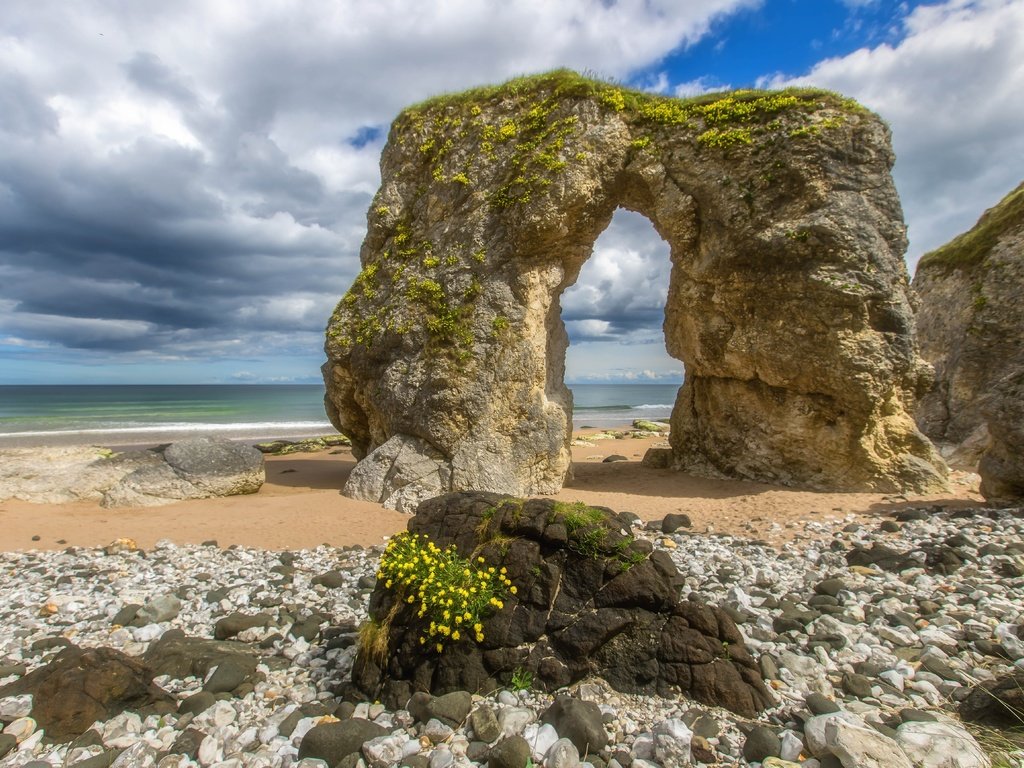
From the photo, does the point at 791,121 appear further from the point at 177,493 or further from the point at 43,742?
the point at 177,493

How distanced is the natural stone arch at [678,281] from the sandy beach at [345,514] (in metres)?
0.90

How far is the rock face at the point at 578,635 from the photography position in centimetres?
479

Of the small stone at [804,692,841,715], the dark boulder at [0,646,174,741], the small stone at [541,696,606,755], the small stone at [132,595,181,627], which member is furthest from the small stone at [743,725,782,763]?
the small stone at [132,595,181,627]

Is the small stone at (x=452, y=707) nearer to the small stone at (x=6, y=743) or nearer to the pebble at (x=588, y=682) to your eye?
the pebble at (x=588, y=682)

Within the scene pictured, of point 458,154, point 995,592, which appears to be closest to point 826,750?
point 995,592

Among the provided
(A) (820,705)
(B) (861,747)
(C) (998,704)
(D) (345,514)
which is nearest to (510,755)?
(B) (861,747)

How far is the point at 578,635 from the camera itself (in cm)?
493

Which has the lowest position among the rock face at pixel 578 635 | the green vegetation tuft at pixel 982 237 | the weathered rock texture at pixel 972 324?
the rock face at pixel 578 635

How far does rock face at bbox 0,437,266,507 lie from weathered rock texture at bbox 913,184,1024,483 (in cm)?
1965

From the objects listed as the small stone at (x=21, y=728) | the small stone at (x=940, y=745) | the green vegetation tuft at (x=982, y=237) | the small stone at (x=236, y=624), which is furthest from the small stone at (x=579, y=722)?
the green vegetation tuft at (x=982, y=237)

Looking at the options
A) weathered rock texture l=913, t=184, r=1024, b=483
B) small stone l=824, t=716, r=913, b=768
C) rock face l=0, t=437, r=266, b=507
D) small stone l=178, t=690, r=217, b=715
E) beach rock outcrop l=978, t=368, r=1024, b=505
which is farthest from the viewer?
weathered rock texture l=913, t=184, r=1024, b=483

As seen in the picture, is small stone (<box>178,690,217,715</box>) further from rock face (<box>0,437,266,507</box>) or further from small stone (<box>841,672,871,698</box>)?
rock face (<box>0,437,266,507</box>)

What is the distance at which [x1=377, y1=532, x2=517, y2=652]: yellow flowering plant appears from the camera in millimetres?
4871

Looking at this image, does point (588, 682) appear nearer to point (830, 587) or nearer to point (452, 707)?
point (452, 707)
